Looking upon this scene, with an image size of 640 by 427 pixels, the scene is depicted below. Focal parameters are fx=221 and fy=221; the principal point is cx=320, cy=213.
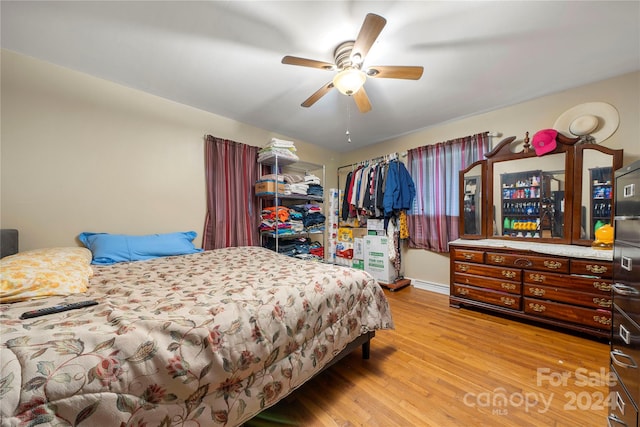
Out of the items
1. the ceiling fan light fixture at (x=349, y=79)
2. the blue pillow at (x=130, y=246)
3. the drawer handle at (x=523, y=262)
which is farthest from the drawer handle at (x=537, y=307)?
the blue pillow at (x=130, y=246)

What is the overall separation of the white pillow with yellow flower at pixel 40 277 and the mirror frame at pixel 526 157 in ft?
11.2

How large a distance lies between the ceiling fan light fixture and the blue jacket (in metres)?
1.71

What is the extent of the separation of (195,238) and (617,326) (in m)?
3.00

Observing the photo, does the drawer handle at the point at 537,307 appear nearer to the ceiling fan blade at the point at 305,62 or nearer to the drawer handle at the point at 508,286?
the drawer handle at the point at 508,286

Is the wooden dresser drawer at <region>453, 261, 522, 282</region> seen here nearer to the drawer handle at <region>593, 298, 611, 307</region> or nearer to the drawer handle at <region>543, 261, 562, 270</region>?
the drawer handle at <region>543, 261, 562, 270</region>

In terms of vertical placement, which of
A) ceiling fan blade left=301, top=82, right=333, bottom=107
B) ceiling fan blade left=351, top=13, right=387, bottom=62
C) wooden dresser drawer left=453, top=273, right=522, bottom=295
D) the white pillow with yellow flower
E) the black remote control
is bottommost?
wooden dresser drawer left=453, top=273, right=522, bottom=295

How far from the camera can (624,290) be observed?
0.80m

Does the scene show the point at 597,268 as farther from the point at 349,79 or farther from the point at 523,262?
the point at 349,79

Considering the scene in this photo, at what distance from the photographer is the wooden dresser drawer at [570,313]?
65.7 inches

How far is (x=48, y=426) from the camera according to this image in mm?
492

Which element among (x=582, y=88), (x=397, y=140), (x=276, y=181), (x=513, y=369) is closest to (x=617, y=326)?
(x=513, y=369)

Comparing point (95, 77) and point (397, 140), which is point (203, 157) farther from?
point (397, 140)

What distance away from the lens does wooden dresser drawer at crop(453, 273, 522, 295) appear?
2049 mm

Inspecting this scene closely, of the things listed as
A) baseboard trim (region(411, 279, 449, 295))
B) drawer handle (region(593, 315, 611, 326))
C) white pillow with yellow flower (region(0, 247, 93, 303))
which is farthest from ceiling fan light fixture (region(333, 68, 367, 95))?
baseboard trim (region(411, 279, 449, 295))
